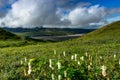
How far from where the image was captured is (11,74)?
2028 centimetres

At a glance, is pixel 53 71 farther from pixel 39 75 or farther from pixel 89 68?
pixel 89 68

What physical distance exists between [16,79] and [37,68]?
1645 millimetres

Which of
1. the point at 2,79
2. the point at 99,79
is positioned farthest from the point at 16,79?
the point at 99,79

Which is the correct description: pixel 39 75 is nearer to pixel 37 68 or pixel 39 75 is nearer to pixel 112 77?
pixel 37 68

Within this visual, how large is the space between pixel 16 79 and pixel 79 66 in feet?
13.0

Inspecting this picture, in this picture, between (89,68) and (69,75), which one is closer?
(69,75)

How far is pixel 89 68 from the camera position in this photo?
18.2m

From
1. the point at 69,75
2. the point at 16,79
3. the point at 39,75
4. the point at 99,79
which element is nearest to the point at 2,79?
the point at 16,79

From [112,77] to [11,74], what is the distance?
22.4 feet

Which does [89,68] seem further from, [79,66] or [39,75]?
[39,75]

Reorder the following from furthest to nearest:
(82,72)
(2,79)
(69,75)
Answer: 1. (2,79)
2. (82,72)
3. (69,75)

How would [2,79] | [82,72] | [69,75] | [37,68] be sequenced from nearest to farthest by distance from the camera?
[69,75] → [82,72] → [2,79] → [37,68]

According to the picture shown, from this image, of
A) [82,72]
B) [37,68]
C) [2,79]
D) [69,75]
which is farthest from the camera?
[37,68]

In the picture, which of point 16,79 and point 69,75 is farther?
point 16,79
